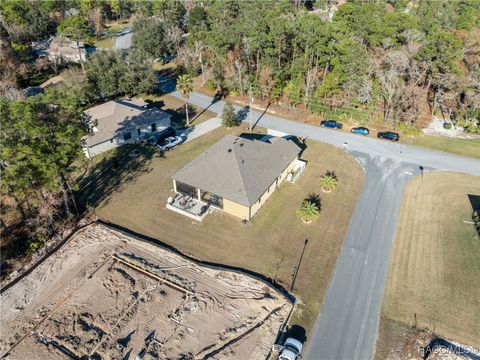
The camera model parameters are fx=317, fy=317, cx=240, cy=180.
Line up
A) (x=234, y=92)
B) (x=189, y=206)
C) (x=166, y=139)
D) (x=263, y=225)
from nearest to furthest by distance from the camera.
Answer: (x=263, y=225) < (x=189, y=206) < (x=166, y=139) < (x=234, y=92)

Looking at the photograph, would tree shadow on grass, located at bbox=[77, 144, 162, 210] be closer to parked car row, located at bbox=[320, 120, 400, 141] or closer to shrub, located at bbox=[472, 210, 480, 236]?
parked car row, located at bbox=[320, 120, 400, 141]

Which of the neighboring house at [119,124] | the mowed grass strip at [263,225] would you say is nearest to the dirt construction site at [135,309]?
the mowed grass strip at [263,225]

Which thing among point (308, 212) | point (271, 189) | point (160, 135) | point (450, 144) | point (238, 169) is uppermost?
point (238, 169)

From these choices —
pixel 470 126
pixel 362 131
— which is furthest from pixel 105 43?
pixel 470 126

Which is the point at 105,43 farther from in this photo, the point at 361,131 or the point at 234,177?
the point at 234,177

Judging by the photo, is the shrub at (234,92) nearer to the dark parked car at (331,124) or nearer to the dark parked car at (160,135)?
the dark parked car at (160,135)

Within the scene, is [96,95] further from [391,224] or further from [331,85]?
[391,224]

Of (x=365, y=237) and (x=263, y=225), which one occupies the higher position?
(x=263, y=225)
